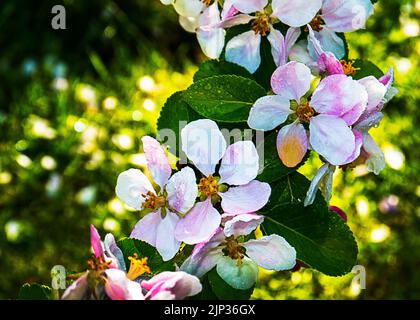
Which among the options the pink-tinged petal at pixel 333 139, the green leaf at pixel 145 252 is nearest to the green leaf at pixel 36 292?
the green leaf at pixel 145 252

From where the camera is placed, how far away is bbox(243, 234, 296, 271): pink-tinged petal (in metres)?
0.72

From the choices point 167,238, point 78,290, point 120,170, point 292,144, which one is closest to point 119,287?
point 78,290

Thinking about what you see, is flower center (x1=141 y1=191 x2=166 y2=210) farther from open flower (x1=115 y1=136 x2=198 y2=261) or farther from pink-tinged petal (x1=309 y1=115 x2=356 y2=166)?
pink-tinged petal (x1=309 y1=115 x2=356 y2=166)

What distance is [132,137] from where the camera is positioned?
1889 millimetres

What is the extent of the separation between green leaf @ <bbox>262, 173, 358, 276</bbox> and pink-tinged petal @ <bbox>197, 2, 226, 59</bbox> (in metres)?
0.23

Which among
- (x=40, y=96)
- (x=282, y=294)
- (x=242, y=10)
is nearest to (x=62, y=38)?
(x=40, y=96)

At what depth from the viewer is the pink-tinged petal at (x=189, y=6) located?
91cm

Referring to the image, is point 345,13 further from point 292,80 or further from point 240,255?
point 240,255

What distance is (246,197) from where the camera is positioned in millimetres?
737

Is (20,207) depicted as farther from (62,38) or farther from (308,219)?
(308,219)

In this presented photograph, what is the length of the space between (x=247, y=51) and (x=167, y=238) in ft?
0.81

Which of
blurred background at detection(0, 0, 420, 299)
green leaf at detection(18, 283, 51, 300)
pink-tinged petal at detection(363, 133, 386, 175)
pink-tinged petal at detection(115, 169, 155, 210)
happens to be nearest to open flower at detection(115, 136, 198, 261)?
pink-tinged petal at detection(115, 169, 155, 210)

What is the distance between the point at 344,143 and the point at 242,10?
0.61 feet

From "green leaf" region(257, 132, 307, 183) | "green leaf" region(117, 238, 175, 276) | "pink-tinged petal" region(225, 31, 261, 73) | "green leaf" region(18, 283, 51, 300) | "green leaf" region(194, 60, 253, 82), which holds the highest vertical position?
"pink-tinged petal" region(225, 31, 261, 73)
